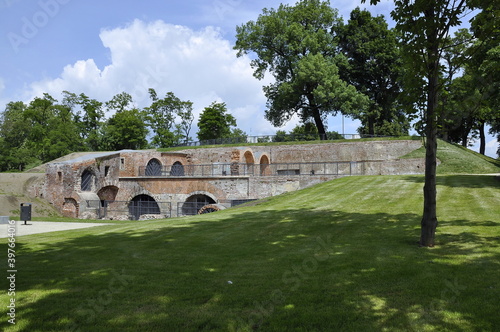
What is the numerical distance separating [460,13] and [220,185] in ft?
78.9

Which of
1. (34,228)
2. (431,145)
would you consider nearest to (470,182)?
(431,145)

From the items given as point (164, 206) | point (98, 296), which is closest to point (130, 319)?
point (98, 296)

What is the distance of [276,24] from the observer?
149 ft

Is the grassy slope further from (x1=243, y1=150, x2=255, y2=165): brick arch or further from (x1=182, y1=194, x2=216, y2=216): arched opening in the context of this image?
(x1=182, y1=194, x2=216, y2=216): arched opening

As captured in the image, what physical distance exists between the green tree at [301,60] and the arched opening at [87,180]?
23.2 meters

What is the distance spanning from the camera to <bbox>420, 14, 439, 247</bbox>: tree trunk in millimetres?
7469

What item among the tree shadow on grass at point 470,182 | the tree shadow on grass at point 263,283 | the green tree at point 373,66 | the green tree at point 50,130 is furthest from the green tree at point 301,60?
the tree shadow on grass at point 263,283

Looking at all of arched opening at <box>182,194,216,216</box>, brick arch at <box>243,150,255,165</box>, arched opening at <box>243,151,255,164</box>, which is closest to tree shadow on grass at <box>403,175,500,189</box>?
arched opening at <box>182,194,216,216</box>

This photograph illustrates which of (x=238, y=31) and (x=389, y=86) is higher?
(x=238, y=31)

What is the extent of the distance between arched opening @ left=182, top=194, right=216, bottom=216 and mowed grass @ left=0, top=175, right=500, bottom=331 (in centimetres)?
2022

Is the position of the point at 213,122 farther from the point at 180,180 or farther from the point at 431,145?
the point at 431,145

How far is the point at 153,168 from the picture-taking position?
3809cm

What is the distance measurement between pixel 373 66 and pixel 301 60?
370 inches

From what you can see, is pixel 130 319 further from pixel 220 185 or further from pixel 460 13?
pixel 220 185
